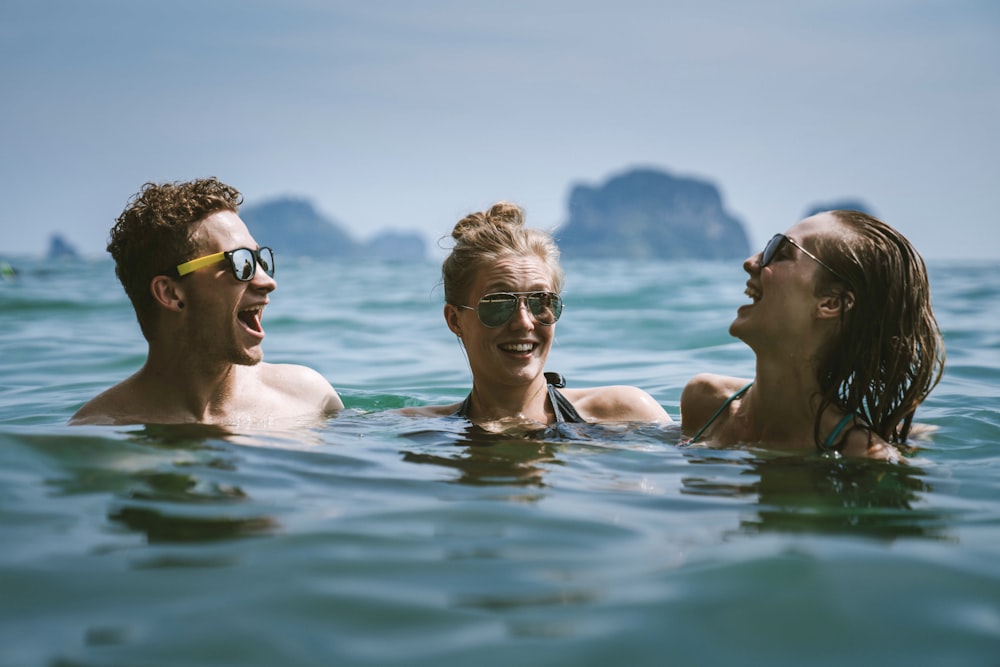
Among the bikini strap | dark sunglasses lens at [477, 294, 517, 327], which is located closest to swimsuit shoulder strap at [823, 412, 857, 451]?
the bikini strap

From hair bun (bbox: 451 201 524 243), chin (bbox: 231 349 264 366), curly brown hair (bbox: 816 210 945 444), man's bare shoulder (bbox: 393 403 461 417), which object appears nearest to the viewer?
curly brown hair (bbox: 816 210 945 444)

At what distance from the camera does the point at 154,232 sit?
4.96 meters

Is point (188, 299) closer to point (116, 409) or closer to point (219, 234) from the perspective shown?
point (219, 234)

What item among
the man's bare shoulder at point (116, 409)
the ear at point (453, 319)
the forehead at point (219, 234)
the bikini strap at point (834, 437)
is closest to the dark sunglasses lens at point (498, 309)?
the ear at point (453, 319)

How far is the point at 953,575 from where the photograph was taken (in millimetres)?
2939

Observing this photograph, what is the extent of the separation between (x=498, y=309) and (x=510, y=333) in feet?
0.42

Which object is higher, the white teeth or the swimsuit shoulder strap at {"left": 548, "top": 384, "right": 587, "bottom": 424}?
the white teeth

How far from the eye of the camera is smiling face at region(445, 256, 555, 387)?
497 centimetres

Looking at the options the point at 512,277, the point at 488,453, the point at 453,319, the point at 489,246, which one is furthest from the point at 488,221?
the point at 488,453

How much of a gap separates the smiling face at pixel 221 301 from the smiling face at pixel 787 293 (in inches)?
90.8

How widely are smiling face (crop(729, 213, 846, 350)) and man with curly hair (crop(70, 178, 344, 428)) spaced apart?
2316mm

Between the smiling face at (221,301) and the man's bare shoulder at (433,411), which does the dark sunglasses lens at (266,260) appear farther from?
the man's bare shoulder at (433,411)

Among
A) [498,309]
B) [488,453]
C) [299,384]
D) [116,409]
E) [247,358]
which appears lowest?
[488,453]

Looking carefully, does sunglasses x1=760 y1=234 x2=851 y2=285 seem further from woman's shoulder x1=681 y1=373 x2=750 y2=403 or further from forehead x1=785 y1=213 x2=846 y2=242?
woman's shoulder x1=681 y1=373 x2=750 y2=403
